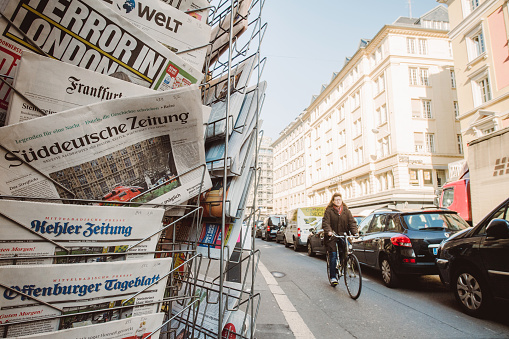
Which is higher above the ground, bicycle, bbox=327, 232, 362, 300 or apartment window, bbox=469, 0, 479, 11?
apartment window, bbox=469, 0, 479, 11

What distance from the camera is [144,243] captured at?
1.08 metres

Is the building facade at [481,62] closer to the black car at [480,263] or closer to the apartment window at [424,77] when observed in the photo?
the apartment window at [424,77]

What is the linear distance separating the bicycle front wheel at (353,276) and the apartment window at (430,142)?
26815 mm

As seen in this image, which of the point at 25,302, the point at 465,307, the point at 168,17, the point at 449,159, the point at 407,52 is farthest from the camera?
the point at 407,52

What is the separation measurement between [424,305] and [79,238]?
480 cm

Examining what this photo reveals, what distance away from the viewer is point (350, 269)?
479 cm

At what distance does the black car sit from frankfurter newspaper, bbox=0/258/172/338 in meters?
3.76

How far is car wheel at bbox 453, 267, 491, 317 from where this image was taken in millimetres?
3514

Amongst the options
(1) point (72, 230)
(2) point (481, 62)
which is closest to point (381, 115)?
(2) point (481, 62)

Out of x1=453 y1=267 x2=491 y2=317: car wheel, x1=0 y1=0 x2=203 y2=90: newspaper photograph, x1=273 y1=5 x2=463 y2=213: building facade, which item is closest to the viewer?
x1=0 y1=0 x2=203 y2=90: newspaper photograph

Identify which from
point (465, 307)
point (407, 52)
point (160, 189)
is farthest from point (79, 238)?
point (407, 52)

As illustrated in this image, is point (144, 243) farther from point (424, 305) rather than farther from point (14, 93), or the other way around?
point (424, 305)

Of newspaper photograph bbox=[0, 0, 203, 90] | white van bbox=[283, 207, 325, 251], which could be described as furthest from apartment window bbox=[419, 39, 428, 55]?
newspaper photograph bbox=[0, 0, 203, 90]

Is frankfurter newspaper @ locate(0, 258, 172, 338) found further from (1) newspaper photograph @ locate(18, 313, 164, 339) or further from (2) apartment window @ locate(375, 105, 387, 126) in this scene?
(2) apartment window @ locate(375, 105, 387, 126)
